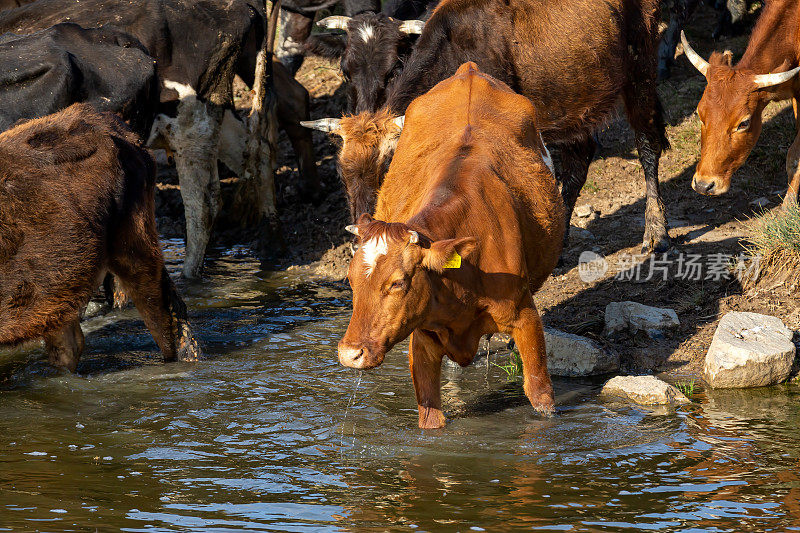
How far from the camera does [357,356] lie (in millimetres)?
4965

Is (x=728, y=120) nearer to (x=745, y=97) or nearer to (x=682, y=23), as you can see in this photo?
(x=745, y=97)

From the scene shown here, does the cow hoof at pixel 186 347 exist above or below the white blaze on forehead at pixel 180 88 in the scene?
below

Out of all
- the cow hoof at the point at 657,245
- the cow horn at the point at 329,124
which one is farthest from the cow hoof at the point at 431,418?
the cow hoof at the point at 657,245

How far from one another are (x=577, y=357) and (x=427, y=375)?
178 cm

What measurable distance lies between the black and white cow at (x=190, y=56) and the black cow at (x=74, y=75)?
25.8 inches

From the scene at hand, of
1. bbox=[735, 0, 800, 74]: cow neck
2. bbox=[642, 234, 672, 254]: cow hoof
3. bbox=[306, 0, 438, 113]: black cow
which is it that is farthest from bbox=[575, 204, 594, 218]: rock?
bbox=[306, 0, 438, 113]: black cow

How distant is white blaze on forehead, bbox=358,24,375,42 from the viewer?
9062 mm

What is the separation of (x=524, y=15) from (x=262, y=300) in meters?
3.70

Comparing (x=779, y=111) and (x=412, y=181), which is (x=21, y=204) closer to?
(x=412, y=181)

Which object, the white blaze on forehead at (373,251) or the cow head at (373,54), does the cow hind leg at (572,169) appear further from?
the white blaze on forehead at (373,251)

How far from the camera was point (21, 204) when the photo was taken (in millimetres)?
6859

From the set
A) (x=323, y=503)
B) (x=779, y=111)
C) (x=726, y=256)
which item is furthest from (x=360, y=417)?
(x=779, y=111)

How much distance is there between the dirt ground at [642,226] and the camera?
7.90 metres

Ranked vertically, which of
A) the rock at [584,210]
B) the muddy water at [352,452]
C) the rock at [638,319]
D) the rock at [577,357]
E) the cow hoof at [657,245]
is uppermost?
the rock at [584,210]
